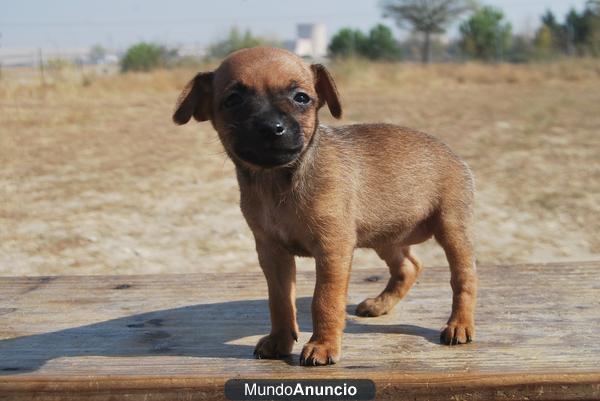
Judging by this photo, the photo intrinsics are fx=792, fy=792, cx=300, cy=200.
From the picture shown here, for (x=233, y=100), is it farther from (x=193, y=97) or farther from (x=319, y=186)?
(x=319, y=186)

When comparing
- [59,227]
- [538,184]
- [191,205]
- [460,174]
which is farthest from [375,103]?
[460,174]

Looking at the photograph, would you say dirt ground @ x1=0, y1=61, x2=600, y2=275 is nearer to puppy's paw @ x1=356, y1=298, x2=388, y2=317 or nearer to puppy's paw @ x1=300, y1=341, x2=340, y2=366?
puppy's paw @ x1=356, y1=298, x2=388, y2=317

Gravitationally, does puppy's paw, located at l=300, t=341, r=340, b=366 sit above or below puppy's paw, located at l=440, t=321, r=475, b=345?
above

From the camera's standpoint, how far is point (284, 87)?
10.8 feet

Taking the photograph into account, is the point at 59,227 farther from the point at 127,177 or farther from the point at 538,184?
the point at 538,184

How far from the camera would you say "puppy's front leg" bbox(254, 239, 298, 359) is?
3623mm

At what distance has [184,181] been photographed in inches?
432

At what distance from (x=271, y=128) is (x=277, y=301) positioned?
937 mm

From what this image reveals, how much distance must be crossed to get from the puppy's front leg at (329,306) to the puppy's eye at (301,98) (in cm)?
65

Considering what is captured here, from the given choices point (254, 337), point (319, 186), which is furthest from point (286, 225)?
point (254, 337)

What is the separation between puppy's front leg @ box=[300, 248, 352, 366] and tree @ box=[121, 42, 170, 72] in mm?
30311

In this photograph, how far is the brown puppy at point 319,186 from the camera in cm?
326

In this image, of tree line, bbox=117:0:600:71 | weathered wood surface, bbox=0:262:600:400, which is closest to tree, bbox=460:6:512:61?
tree line, bbox=117:0:600:71

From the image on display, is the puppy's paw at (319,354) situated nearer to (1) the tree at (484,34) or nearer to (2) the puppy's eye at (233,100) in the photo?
(2) the puppy's eye at (233,100)
